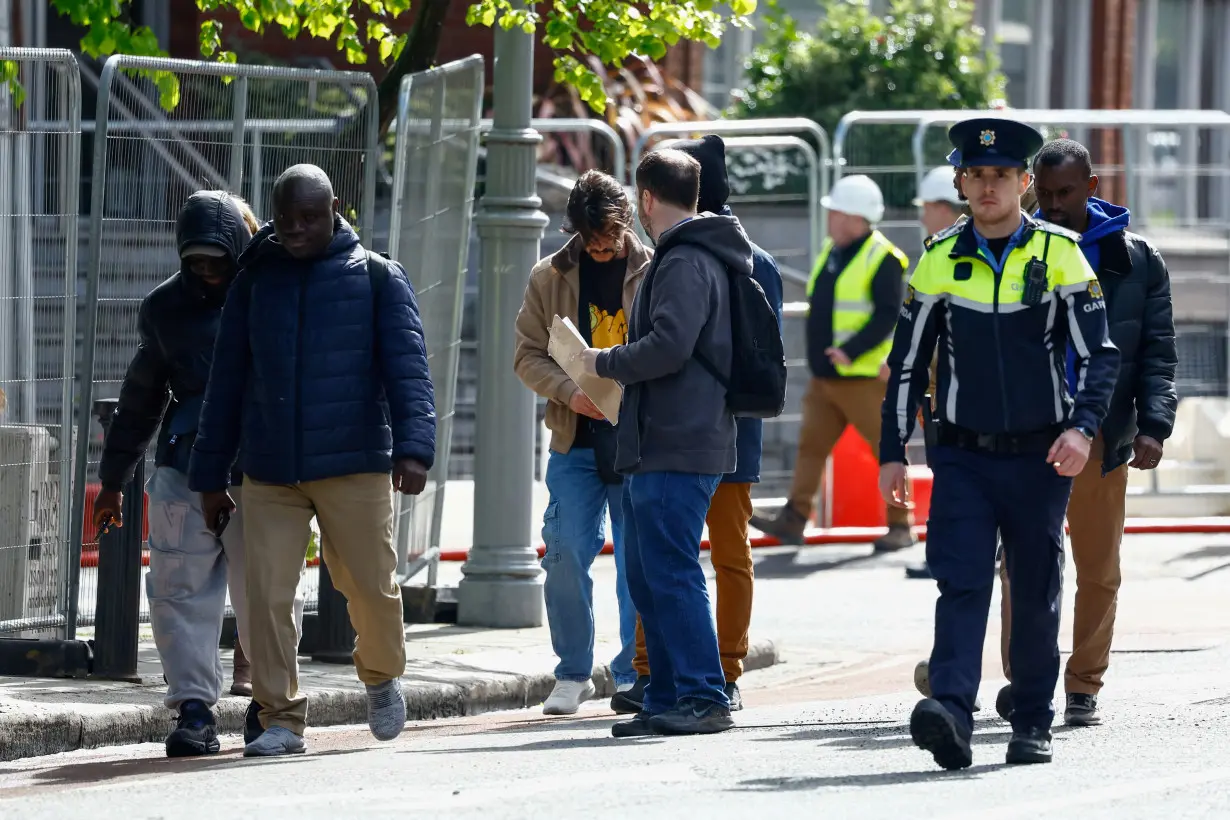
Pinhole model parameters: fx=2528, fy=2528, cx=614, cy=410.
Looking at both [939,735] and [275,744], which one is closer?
[939,735]

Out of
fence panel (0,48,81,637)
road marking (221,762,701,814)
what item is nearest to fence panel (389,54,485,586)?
fence panel (0,48,81,637)

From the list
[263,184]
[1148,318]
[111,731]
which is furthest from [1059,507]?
[263,184]

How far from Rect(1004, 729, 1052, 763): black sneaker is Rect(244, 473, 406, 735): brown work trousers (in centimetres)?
187

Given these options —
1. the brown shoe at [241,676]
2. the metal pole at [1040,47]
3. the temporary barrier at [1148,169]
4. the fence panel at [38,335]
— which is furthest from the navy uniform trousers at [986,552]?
the metal pole at [1040,47]

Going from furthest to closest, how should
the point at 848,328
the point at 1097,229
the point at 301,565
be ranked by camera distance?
the point at 848,328 → the point at 1097,229 → the point at 301,565

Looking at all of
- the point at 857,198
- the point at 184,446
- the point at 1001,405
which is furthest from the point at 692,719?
the point at 857,198

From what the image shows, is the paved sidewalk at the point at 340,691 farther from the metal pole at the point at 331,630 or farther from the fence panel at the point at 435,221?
the fence panel at the point at 435,221

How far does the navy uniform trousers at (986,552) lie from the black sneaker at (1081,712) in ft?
2.79

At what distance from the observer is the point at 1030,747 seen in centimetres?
690

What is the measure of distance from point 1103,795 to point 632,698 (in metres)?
2.54

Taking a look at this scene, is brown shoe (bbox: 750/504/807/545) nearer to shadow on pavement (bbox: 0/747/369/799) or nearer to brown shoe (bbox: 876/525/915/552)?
brown shoe (bbox: 876/525/915/552)

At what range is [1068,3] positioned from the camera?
87.9 feet

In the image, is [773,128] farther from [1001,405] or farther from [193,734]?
[1001,405]

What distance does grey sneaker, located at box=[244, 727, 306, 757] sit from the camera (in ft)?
24.6
